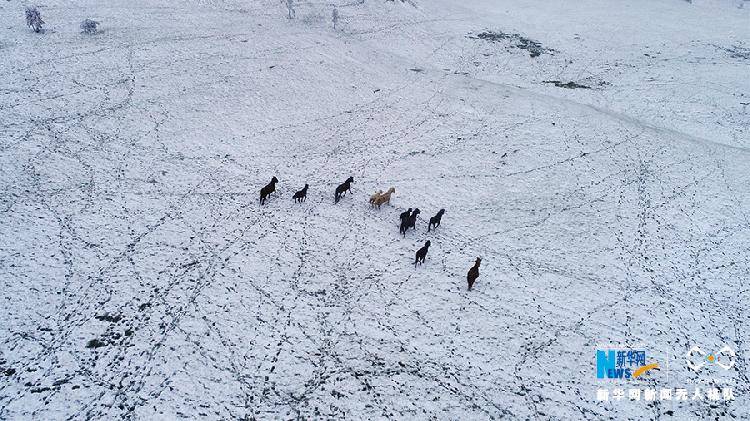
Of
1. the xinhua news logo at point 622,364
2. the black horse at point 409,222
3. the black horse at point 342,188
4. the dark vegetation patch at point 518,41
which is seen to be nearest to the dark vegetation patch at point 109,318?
the black horse at point 342,188

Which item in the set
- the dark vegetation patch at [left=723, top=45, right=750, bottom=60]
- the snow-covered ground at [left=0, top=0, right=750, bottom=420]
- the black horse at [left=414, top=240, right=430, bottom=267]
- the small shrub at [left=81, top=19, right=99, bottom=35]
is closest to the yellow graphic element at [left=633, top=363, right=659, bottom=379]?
the snow-covered ground at [left=0, top=0, right=750, bottom=420]


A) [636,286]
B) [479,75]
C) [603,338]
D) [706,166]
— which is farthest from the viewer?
[479,75]

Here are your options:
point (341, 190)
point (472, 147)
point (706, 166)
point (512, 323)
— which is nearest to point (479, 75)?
point (472, 147)

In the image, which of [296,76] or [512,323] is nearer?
[512,323]

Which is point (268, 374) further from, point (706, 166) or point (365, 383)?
point (706, 166)

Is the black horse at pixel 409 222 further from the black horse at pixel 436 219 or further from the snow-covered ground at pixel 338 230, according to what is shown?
the black horse at pixel 436 219

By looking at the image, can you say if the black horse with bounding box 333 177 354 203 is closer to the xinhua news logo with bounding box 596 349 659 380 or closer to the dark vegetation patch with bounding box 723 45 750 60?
the xinhua news logo with bounding box 596 349 659 380

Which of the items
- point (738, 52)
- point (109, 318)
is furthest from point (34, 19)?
point (738, 52)
